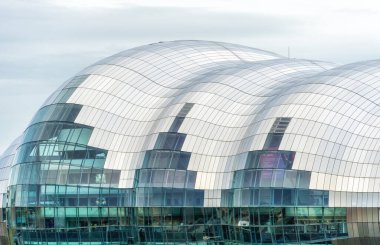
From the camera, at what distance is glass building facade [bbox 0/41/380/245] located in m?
89.9

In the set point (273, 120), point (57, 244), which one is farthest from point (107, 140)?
point (273, 120)

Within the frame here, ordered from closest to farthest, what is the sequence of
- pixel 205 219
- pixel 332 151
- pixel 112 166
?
pixel 332 151 → pixel 205 219 → pixel 112 166

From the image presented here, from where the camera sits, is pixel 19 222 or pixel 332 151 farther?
pixel 19 222

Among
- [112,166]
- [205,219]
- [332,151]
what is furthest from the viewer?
[112,166]

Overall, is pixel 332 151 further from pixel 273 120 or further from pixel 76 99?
pixel 76 99

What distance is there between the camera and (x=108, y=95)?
108875mm

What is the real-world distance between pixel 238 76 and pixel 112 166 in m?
14.2

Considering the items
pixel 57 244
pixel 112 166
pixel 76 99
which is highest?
pixel 76 99

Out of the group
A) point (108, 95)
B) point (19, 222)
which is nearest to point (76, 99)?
point (108, 95)

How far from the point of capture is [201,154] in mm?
99938

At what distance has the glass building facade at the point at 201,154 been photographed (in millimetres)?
89875

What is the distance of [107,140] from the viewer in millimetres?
105562

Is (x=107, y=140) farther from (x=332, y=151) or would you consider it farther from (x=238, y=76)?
(x=332, y=151)

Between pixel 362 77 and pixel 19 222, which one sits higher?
pixel 362 77
